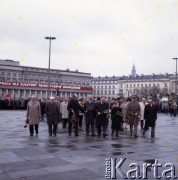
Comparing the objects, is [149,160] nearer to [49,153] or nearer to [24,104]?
[49,153]

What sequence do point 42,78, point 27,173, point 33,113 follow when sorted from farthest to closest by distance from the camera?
point 42,78
point 33,113
point 27,173

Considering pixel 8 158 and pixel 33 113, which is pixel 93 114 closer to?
pixel 33 113

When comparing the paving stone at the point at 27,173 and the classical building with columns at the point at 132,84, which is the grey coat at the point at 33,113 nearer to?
the paving stone at the point at 27,173

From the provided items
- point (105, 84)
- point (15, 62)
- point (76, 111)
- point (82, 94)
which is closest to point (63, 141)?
point (76, 111)

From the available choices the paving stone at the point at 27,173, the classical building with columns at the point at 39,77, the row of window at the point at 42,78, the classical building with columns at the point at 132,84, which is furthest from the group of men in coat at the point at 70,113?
the classical building with columns at the point at 132,84

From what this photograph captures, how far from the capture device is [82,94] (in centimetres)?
12169

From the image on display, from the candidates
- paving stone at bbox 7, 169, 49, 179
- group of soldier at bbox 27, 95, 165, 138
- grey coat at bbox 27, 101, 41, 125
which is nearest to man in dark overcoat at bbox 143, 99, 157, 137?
group of soldier at bbox 27, 95, 165, 138

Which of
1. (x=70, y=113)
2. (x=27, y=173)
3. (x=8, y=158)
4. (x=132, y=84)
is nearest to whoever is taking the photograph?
(x=27, y=173)

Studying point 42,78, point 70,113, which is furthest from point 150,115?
point 42,78

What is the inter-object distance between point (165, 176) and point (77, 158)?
299 centimetres

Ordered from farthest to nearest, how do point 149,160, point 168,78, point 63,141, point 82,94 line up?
point 168,78, point 82,94, point 63,141, point 149,160

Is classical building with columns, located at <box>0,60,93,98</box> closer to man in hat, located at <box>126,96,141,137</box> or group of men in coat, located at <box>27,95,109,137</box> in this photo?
group of men in coat, located at <box>27,95,109,137</box>

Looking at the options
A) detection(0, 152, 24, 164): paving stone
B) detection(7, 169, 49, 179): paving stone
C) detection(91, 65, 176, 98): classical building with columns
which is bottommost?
detection(7, 169, 49, 179): paving stone

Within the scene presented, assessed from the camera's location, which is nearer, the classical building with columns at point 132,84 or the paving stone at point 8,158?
the paving stone at point 8,158
